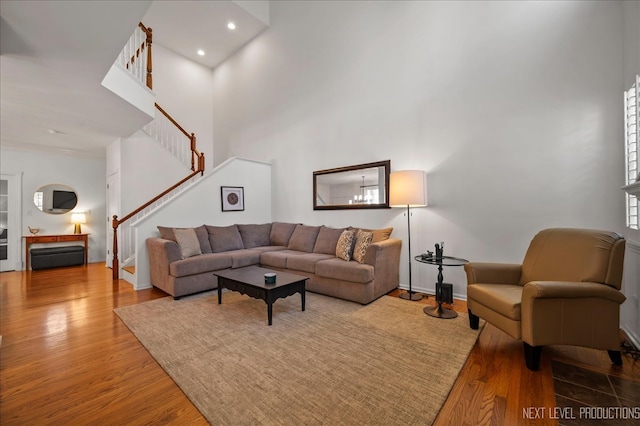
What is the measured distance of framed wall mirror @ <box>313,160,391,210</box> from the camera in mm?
4047

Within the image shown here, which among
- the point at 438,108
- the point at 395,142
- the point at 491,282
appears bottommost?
the point at 491,282

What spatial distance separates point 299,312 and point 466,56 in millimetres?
3659

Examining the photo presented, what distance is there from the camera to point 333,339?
2.31 metres

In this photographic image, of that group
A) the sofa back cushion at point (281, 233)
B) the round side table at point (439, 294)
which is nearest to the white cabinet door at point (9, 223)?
the sofa back cushion at point (281, 233)

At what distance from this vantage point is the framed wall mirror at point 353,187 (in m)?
4.05

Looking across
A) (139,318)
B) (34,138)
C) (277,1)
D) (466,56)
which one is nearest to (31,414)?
(139,318)

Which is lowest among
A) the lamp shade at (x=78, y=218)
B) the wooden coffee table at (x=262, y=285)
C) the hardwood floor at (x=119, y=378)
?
the hardwood floor at (x=119, y=378)

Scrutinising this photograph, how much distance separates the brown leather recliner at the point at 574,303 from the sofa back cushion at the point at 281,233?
340cm

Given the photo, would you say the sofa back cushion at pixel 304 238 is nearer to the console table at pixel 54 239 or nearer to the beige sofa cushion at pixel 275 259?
the beige sofa cushion at pixel 275 259

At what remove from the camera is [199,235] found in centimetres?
425

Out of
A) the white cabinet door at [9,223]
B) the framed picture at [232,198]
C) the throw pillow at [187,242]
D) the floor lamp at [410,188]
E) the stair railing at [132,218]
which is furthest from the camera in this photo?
the white cabinet door at [9,223]

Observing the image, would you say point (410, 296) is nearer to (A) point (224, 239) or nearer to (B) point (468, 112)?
(B) point (468, 112)

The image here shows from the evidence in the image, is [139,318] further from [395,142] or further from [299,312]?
[395,142]

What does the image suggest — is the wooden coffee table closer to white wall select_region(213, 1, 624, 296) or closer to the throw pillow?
the throw pillow
